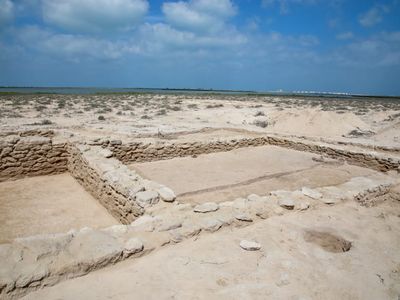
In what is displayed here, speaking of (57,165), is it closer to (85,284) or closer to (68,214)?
(68,214)

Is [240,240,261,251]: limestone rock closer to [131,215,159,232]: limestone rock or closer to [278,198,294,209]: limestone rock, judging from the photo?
[131,215,159,232]: limestone rock

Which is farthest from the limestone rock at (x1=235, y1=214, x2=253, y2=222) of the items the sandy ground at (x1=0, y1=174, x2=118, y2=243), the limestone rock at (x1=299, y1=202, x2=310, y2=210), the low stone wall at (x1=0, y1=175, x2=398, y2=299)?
the sandy ground at (x1=0, y1=174, x2=118, y2=243)

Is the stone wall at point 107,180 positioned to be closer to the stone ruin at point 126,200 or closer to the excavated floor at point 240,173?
the stone ruin at point 126,200

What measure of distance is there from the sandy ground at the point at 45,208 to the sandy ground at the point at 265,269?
2569 millimetres

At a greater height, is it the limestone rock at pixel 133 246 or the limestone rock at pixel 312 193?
the limestone rock at pixel 312 193

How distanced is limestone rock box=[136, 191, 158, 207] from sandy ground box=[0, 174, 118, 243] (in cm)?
104

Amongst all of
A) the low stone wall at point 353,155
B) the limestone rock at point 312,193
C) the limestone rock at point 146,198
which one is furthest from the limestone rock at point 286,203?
the low stone wall at point 353,155

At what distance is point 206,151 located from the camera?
32.5ft

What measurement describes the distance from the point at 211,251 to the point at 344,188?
11.4 feet

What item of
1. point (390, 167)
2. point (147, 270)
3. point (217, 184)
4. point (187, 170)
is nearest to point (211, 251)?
point (147, 270)

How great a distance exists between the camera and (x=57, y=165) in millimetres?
8188

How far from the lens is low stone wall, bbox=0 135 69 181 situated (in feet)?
24.3

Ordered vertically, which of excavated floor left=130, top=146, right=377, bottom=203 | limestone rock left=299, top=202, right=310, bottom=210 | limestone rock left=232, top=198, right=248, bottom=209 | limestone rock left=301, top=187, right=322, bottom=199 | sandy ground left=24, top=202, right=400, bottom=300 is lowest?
excavated floor left=130, top=146, right=377, bottom=203

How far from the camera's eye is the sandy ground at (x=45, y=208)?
5.20 metres
